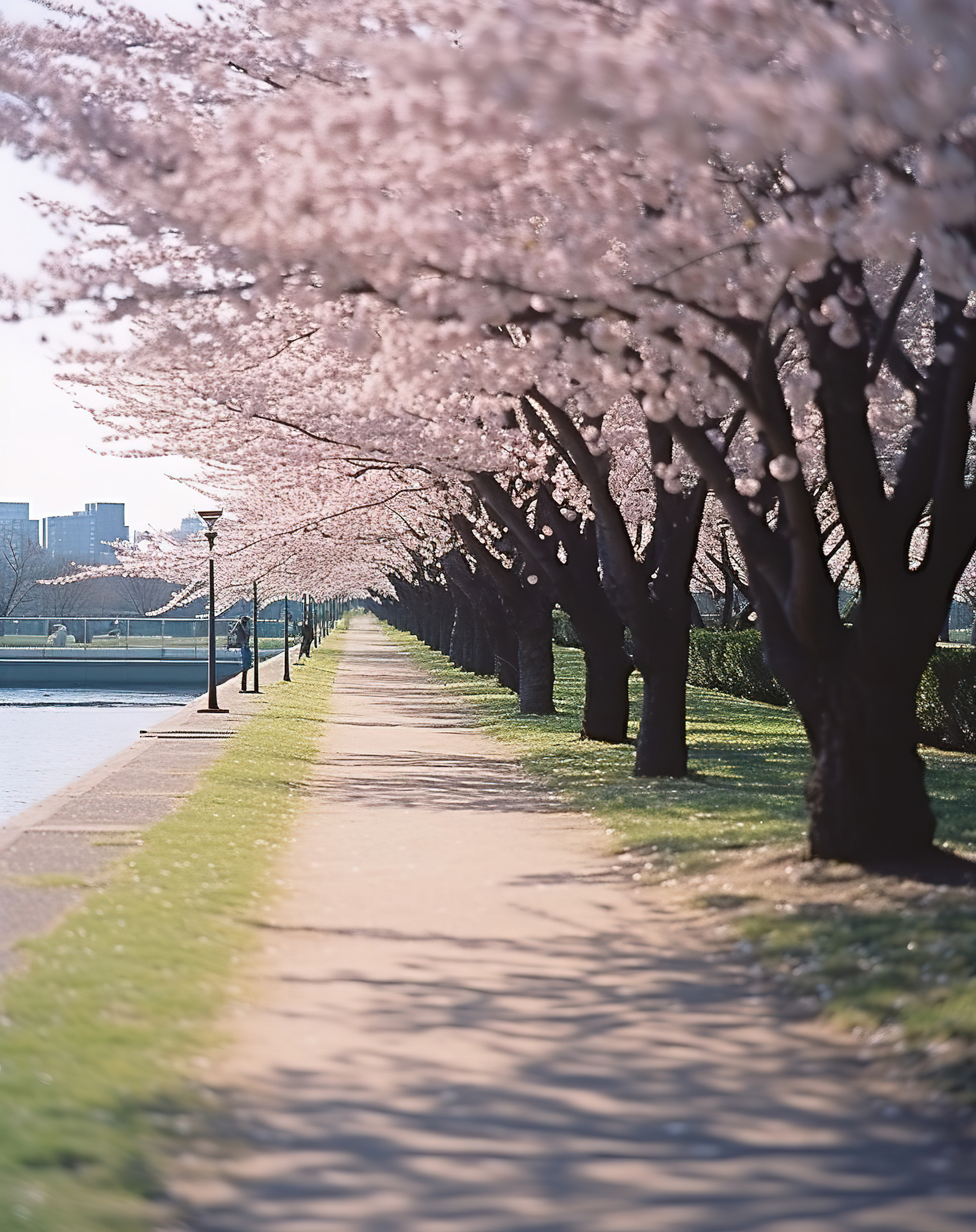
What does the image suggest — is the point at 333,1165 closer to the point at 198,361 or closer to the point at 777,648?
the point at 777,648

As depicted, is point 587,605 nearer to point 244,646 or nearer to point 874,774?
point 874,774

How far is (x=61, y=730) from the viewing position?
146 ft

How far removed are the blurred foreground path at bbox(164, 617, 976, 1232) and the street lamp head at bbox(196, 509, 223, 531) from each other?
21.3 metres

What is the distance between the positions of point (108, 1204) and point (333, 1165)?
805 millimetres

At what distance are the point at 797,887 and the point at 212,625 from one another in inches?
950

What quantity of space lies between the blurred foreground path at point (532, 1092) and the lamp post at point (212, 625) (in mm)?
20165

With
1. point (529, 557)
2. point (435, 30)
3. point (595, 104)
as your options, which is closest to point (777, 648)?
point (435, 30)

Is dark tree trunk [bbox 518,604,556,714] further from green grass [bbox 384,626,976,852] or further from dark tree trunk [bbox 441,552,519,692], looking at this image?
dark tree trunk [bbox 441,552,519,692]

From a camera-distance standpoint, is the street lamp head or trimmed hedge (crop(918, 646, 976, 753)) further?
the street lamp head

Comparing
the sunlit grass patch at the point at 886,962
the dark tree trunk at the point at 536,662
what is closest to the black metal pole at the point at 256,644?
the dark tree trunk at the point at 536,662

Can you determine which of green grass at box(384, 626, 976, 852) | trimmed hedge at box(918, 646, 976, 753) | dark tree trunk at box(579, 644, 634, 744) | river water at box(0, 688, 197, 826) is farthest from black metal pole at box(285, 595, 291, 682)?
trimmed hedge at box(918, 646, 976, 753)

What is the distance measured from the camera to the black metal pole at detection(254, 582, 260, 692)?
37719 mm

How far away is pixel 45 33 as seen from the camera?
13258 millimetres

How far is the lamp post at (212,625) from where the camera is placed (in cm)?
3089
